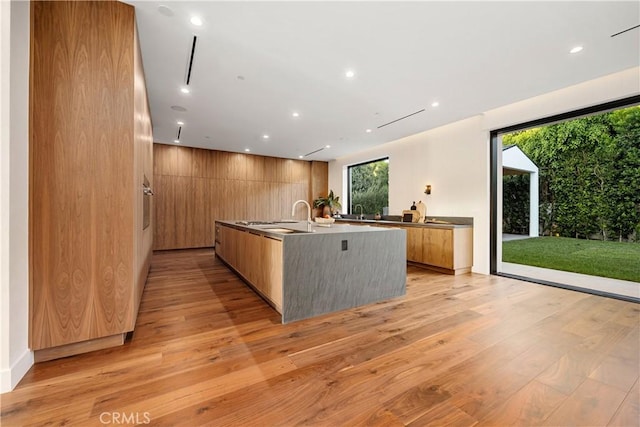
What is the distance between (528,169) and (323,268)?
7095 millimetres

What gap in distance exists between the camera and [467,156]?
4.76 metres

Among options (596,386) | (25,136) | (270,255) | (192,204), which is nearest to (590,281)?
(596,386)

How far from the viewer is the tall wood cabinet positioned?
174cm

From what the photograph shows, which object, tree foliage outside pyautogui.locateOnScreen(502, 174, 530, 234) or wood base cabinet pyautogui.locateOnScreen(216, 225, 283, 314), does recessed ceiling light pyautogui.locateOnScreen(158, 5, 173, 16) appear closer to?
wood base cabinet pyautogui.locateOnScreen(216, 225, 283, 314)

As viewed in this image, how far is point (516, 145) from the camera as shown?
6.66 m

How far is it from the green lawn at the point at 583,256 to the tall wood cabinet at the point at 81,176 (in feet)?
21.7

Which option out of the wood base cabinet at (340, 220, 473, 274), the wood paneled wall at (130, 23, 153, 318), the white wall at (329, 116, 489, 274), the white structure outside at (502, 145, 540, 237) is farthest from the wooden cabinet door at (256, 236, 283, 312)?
the white structure outside at (502, 145, 540, 237)

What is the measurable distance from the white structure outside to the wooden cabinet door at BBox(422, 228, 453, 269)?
3494mm

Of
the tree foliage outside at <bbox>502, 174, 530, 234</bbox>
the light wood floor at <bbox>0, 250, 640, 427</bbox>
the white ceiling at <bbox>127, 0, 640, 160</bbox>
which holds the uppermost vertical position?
the white ceiling at <bbox>127, 0, 640, 160</bbox>

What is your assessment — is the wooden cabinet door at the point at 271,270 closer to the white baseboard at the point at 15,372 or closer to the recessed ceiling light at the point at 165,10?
the white baseboard at the point at 15,372

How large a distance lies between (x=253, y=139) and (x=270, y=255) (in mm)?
4153

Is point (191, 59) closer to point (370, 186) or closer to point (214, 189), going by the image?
point (214, 189)

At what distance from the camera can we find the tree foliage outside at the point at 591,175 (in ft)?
14.2

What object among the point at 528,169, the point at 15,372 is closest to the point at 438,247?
the point at 528,169
